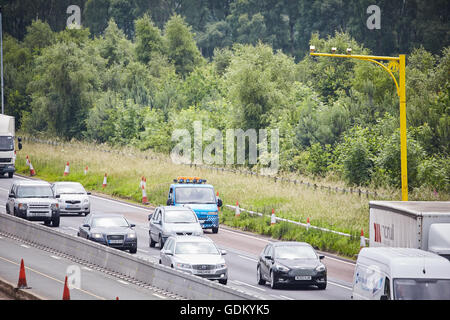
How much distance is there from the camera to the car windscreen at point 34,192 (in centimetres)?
3578

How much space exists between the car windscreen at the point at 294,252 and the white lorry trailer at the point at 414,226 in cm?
255

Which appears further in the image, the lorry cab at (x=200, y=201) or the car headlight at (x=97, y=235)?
the lorry cab at (x=200, y=201)

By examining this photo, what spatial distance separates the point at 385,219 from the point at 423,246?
2.33m

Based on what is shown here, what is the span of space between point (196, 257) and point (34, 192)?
13532 millimetres

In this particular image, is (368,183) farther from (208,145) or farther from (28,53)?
(28,53)

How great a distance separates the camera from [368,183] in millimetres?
44125

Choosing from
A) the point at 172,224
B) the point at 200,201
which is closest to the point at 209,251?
the point at 172,224

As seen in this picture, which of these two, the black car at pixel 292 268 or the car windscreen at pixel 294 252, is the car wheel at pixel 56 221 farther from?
the car windscreen at pixel 294 252

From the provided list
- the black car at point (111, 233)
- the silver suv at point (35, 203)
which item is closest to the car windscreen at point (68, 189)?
the silver suv at point (35, 203)

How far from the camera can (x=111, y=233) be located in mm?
29734

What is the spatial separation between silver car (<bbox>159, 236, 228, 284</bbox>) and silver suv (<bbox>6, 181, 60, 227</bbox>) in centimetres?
1064

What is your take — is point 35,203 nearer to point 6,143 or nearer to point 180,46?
point 6,143
